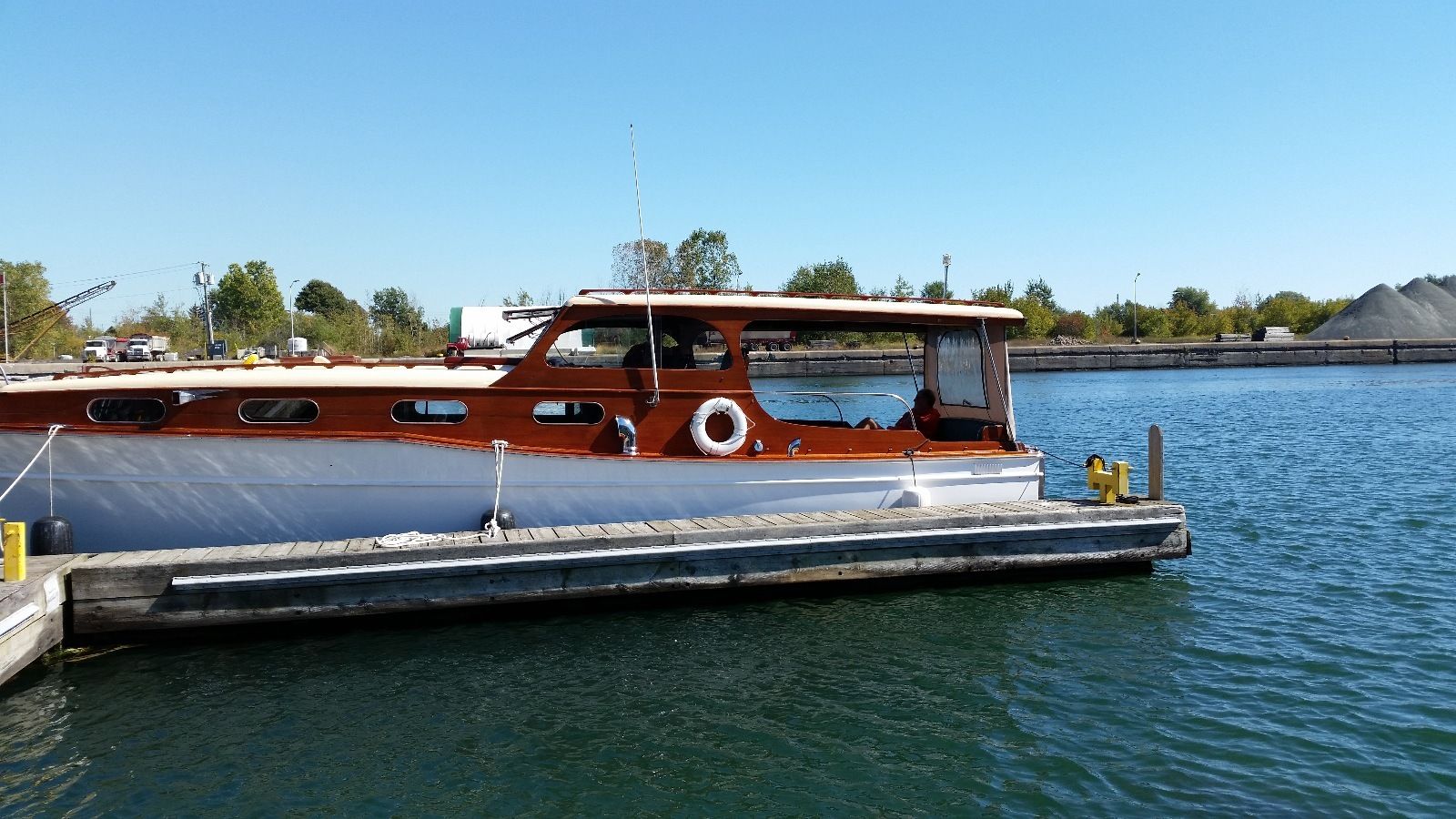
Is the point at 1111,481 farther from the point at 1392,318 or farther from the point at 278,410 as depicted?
the point at 1392,318

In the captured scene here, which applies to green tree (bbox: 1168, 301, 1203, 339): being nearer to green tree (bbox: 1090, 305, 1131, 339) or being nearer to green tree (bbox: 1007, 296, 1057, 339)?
green tree (bbox: 1090, 305, 1131, 339)

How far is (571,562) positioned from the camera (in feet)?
29.2

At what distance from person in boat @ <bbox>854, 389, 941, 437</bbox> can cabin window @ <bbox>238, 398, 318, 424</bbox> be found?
6199mm

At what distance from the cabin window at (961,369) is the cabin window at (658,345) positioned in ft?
11.3

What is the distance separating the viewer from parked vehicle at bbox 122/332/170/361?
4003 centimetres

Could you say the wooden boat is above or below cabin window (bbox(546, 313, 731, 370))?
below

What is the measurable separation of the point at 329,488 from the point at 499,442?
1.67 meters

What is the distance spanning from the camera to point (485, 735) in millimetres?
7020

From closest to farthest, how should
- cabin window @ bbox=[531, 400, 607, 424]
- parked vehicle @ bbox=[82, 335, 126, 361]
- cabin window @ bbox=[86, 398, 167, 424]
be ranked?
cabin window @ bbox=[86, 398, 167, 424] < cabin window @ bbox=[531, 400, 607, 424] < parked vehicle @ bbox=[82, 335, 126, 361]

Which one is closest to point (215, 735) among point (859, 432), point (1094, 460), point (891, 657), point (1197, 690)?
point (891, 657)

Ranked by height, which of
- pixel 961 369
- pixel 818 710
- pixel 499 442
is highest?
pixel 961 369

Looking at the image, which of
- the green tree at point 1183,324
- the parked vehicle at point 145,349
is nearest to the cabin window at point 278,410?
the parked vehicle at point 145,349

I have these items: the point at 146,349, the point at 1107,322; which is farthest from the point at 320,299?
the point at 1107,322

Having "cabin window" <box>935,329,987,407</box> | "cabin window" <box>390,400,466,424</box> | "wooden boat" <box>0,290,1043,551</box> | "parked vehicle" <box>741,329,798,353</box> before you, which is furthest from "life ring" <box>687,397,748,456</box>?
"cabin window" <box>935,329,987,407</box>
